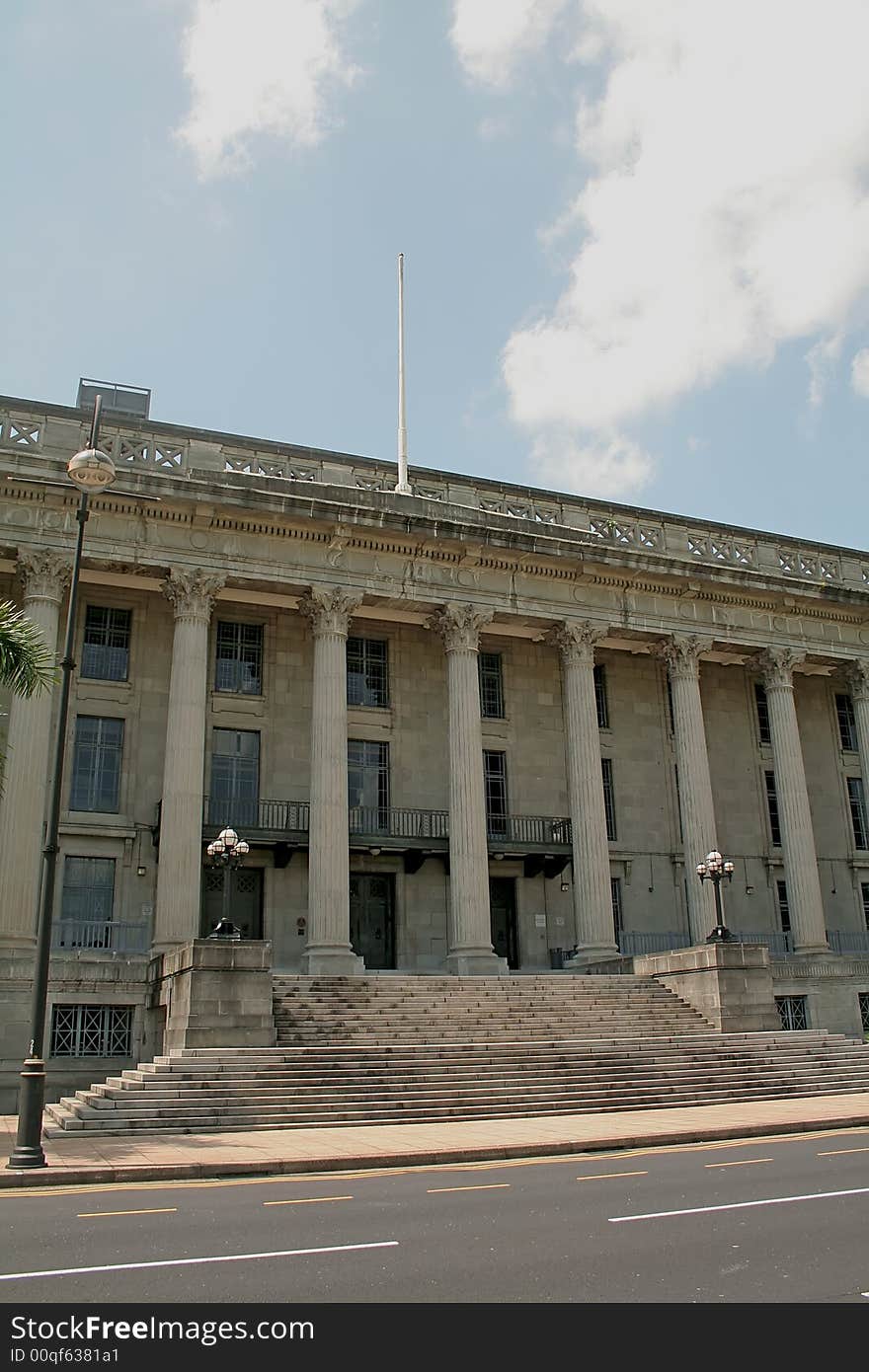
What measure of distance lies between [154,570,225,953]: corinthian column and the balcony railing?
1.83 metres

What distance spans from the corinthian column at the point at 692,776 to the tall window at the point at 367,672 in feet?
28.2

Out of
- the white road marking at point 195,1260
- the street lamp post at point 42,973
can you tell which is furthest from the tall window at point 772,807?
the white road marking at point 195,1260

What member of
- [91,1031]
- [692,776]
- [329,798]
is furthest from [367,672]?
[91,1031]

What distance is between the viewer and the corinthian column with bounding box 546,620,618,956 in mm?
30750

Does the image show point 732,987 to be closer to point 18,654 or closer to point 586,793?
point 586,793

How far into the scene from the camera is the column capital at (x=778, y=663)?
35.6 metres

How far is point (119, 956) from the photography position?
2547 cm

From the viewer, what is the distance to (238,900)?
31.1 m

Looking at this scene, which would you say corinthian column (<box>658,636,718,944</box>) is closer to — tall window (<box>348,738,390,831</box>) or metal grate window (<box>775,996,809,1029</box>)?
metal grate window (<box>775,996,809,1029</box>)

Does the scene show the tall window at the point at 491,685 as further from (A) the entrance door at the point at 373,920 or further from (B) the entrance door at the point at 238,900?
(B) the entrance door at the point at 238,900

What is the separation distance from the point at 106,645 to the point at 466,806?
1114 centimetres

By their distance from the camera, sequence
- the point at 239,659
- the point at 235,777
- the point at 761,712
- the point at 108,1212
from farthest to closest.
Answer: the point at 761,712
the point at 239,659
the point at 235,777
the point at 108,1212

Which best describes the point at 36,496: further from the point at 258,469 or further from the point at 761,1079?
the point at 761,1079
